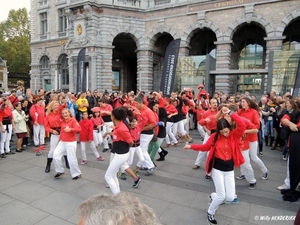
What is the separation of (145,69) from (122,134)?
62.7 feet

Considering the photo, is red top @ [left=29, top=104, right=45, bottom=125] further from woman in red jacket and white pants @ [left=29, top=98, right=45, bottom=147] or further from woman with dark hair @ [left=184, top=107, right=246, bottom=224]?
woman with dark hair @ [left=184, top=107, right=246, bottom=224]

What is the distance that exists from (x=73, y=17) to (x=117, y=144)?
2228 cm

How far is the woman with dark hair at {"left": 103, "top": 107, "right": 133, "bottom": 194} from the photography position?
4234 mm

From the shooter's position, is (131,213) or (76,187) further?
(76,187)

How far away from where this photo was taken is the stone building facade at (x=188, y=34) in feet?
58.4

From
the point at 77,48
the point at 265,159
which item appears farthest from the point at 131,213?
the point at 77,48

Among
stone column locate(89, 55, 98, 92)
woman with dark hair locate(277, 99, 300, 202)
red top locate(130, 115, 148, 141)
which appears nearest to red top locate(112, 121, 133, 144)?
red top locate(130, 115, 148, 141)

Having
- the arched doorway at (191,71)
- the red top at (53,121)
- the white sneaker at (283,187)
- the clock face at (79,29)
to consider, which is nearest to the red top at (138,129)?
the red top at (53,121)

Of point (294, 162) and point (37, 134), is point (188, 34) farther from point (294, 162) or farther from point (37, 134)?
Answer: point (294, 162)

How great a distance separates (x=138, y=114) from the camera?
568cm

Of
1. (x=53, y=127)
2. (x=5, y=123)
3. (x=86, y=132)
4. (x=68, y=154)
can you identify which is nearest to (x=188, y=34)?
(x=86, y=132)

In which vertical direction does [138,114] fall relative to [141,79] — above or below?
below

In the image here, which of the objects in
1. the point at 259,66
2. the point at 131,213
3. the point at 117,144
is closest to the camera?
the point at 131,213

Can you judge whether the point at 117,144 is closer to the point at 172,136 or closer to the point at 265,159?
the point at 172,136
